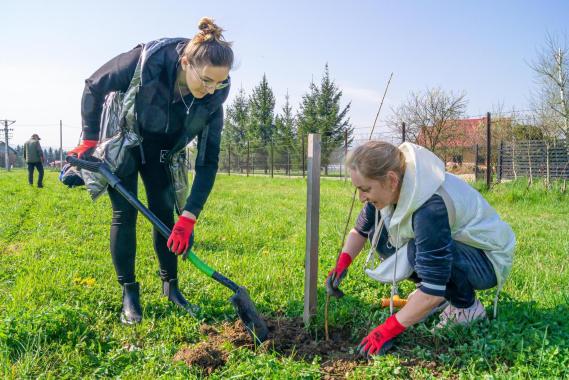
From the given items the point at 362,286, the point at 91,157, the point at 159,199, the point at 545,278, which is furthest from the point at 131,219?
the point at 545,278

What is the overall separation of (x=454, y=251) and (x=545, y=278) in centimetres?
141

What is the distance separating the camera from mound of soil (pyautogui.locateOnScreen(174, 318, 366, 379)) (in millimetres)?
2197

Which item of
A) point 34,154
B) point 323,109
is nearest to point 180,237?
point 34,154

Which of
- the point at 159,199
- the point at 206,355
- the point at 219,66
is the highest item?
the point at 219,66

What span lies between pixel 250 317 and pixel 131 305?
79 centimetres

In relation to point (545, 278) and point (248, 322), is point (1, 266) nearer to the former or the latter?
point (248, 322)

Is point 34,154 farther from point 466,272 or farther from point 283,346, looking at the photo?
point 466,272

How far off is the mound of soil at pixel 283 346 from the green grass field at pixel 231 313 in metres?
0.05

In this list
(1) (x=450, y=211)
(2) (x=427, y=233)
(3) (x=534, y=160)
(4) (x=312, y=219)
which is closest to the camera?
(2) (x=427, y=233)

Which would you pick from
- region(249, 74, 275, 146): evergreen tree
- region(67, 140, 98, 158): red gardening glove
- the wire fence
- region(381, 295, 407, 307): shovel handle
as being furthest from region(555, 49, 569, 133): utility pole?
region(249, 74, 275, 146): evergreen tree

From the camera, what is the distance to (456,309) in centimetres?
256

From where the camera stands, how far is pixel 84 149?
269cm

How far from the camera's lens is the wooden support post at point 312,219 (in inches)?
100

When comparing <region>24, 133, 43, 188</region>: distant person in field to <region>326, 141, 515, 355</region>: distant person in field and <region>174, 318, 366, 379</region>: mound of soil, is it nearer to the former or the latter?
<region>174, 318, 366, 379</region>: mound of soil
